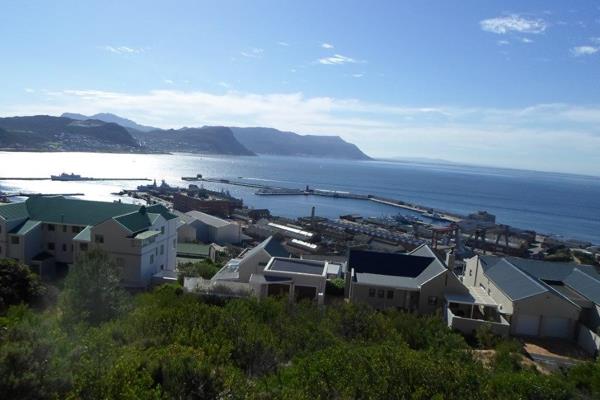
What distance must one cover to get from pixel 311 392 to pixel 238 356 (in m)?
2.33

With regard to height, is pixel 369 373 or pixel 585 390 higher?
pixel 369 373

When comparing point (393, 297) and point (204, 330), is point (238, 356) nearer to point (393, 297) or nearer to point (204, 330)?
point (204, 330)

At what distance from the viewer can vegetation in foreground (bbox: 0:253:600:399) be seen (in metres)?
6.42

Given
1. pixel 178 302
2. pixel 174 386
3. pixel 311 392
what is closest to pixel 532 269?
pixel 178 302

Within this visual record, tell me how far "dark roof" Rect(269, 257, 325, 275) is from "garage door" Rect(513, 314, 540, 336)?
7.31 metres

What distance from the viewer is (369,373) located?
7.47 m

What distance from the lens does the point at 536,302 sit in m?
16.1

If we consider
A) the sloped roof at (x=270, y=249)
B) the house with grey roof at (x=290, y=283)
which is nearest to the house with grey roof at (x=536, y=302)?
the house with grey roof at (x=290, y=283)

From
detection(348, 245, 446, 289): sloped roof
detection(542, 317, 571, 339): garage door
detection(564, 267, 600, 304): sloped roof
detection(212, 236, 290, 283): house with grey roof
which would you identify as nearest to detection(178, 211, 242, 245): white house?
detection(212, 236, 290, 283): house with grey roof

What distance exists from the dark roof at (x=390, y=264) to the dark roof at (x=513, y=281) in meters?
2.66

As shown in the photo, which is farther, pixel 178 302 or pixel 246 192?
pixel 246 192

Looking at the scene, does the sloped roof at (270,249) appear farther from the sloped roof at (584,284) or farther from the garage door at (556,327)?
the sloped roof at (584,284)

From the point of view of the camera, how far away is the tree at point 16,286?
15.3 m

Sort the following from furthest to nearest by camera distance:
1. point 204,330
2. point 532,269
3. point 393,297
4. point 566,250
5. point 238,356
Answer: point 566,250 < point 532,269 < point 393,297 < point 204,330 < point 238,356
